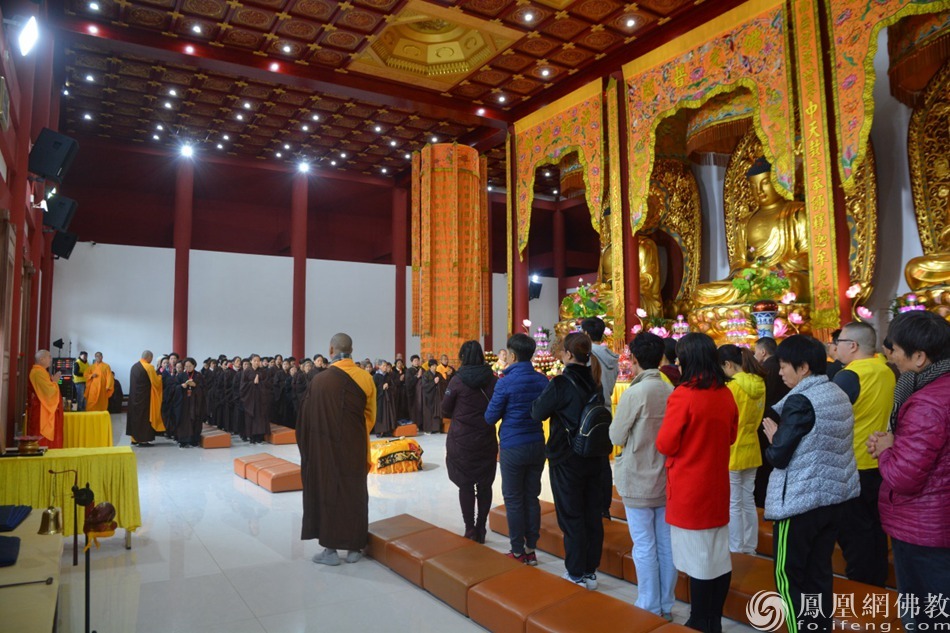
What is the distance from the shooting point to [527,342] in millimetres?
3428

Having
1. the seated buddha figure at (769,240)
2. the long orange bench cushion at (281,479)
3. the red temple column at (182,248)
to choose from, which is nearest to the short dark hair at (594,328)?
the long orange bench cushion at (281,479)

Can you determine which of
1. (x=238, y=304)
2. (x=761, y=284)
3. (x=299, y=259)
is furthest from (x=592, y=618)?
(x=238, y=304)

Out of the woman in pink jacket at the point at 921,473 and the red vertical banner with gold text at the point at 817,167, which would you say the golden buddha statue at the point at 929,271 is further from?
the woman in pink jacket at the point at 921,473

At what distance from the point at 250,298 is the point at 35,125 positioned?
25.2ft

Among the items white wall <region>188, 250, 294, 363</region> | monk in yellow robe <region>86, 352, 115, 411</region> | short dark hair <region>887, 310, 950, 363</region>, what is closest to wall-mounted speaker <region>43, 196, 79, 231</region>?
monk in yellow robe <region>86, 352, 115, 411</region>

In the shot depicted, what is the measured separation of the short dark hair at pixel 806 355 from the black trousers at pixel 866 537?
107cm

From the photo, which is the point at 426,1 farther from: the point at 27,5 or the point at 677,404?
the point at 677,404

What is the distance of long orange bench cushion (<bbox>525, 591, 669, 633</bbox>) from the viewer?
2.22 meters

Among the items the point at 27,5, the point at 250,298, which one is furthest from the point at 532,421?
the point at 250,298

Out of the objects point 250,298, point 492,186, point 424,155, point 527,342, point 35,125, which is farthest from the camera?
point 492,186

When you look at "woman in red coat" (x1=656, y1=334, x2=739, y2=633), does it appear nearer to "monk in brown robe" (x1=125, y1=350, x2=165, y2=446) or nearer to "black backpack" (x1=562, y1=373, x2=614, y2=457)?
"black backpack" (x1=562, y1=373, x2=614, y2=457)

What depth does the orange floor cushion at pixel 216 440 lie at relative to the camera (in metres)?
8.72

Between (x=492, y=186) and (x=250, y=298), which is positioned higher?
(x=492, y=186)

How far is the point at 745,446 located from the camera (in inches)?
131
